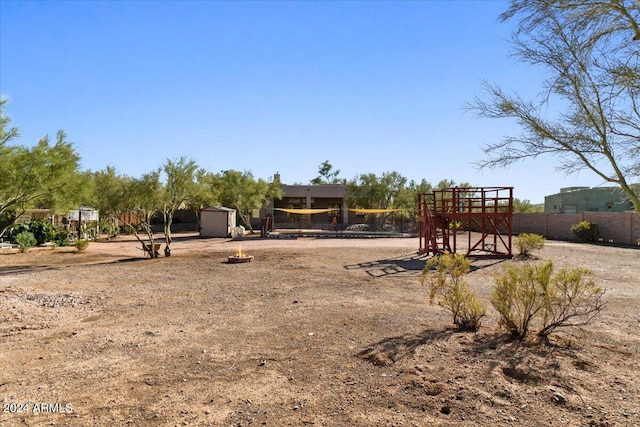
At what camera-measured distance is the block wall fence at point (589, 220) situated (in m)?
25.8

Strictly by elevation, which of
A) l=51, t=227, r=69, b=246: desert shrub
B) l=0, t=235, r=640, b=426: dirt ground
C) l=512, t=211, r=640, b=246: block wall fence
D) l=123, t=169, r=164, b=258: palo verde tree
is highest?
l=123, t=169, r=164, b=258: palo verde tree

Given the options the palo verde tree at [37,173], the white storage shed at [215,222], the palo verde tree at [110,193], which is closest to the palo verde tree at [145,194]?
the palo verde tree at [110,193]

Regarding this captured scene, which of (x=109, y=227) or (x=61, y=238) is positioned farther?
(x=109, y=227)

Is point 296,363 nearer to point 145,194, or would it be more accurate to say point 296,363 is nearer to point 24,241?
point 145,194

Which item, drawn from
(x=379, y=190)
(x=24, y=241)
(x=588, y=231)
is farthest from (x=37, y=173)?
(x=379, y=190)

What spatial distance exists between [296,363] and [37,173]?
431 inches

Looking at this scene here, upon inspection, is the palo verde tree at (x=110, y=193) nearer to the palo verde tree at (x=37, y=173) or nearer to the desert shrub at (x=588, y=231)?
the palo verde tree at (x=37, y=173)

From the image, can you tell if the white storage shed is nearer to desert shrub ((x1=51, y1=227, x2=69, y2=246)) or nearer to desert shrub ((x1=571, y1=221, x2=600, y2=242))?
desert shrub ((x1=51, y1=227, x2=69, y2=246))

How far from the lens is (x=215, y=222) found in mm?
35781

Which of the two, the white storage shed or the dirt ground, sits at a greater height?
the white storage shed

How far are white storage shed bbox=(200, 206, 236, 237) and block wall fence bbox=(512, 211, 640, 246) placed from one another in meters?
24.7

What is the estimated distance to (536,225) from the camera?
34.8 meters

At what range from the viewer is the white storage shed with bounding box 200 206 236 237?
35.7 metres

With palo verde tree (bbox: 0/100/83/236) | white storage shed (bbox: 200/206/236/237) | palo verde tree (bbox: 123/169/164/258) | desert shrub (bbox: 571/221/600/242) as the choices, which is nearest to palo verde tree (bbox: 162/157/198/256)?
palo verde tree (bbox: 123/169/164/258)
